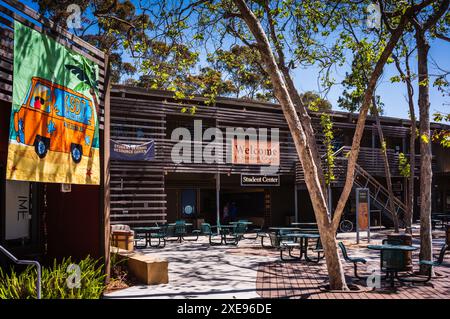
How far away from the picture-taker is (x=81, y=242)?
9.33 m

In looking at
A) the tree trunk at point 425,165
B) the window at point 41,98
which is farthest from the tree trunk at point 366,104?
the window at point 41,98

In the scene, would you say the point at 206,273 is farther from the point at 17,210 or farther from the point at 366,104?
the point at 366,104

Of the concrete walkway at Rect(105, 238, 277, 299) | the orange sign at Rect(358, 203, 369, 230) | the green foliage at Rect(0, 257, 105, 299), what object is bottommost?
the concrete walkway at Rect(105, 238, 277, 299)

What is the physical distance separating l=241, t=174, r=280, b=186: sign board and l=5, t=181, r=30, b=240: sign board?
1355 cm

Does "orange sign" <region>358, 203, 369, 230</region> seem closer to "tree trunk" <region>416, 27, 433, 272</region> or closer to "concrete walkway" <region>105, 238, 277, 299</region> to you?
"concrete walkway" <region>105, 238, 277, 299</region>

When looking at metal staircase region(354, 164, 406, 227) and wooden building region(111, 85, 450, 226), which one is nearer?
wooden building region(111, 85, 450, 226)

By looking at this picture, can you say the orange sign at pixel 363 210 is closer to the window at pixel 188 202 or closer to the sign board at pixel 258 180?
the sign board at pixel 258 180

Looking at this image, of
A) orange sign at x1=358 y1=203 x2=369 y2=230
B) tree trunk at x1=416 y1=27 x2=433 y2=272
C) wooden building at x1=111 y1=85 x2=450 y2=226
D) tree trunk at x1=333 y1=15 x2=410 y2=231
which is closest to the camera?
tree trunk at x1=333 y1=15 x2=410 y2=231

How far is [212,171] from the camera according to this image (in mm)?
21797

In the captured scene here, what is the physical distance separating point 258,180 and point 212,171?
2556 mm

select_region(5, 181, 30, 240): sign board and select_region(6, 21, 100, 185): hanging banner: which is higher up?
select_region(6, 21, 100, 185): hanging banner

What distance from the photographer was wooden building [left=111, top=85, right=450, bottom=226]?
2002 cm

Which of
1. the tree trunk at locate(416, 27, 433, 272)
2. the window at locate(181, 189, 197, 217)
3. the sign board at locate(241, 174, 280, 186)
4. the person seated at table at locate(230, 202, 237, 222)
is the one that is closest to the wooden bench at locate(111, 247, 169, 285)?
the tree trunk at locate(416, 27, 433, 272)

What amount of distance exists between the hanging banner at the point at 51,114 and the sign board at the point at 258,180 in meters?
14.0
